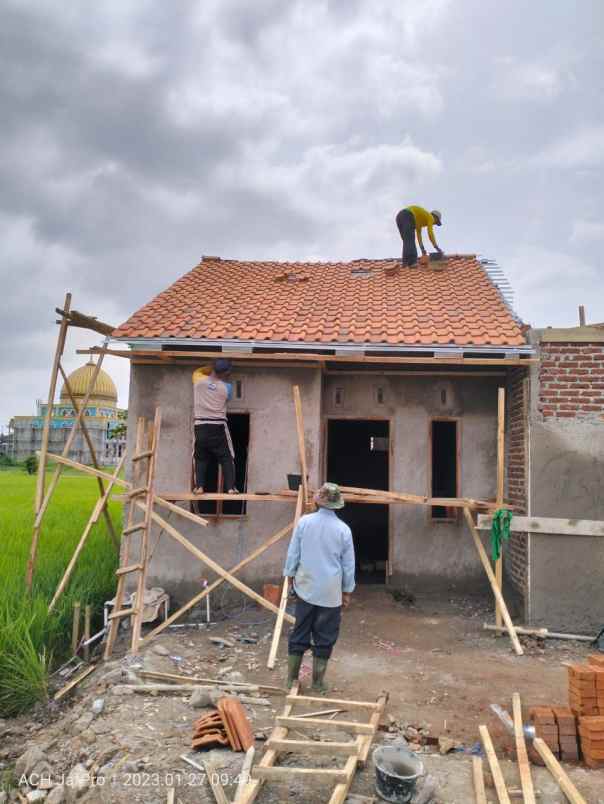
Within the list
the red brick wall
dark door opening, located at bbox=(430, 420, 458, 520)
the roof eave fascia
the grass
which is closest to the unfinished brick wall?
the red brick wall

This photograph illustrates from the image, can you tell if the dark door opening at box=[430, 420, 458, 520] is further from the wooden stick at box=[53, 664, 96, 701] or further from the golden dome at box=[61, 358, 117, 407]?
the golden dome at box=[61, 358, 117, 407]

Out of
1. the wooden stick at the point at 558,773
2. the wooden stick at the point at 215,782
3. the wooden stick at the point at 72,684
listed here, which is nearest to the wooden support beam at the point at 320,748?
the wooden stick at the point at 215,782

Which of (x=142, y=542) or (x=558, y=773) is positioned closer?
(x=558, y=773)

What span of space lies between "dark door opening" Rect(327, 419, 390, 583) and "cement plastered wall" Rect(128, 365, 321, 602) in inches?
169

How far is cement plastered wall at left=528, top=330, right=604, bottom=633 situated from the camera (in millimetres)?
6996

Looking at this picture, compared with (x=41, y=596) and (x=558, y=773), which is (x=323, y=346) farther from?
(x=558, y=773)

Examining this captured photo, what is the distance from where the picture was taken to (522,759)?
155 inches


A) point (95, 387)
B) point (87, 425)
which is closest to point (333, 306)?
point (87, 425)

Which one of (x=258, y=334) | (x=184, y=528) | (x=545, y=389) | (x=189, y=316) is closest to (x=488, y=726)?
(x=545, y=389)

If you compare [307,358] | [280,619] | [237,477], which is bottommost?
[280,619]

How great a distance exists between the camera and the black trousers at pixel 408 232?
1115cm

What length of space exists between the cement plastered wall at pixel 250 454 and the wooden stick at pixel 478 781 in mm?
4225

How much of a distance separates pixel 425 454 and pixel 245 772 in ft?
17.9

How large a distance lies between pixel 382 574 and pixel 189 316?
5.41m
